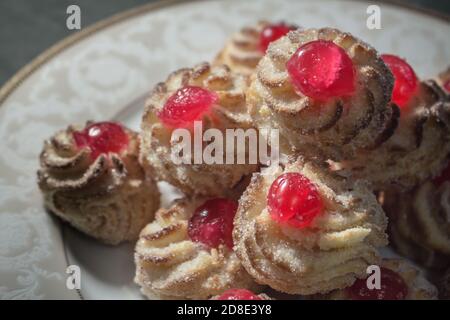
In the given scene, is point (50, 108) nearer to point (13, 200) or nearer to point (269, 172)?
point (13, 200)

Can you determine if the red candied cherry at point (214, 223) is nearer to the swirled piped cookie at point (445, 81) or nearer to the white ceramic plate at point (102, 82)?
the white ceramic plate at point (102, 82)

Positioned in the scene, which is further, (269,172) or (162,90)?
(162,90)

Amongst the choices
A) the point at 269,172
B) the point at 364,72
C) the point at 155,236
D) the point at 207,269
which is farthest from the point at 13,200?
the point at 364,72

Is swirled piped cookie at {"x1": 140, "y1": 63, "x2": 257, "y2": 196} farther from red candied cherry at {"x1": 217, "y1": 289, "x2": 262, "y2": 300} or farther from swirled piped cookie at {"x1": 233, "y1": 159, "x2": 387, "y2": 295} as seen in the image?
red candied cherry at {"x1": 217, "y1": 289, "x2": 262, "y2": 300}

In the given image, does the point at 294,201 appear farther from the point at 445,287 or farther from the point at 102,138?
the point at 102,138

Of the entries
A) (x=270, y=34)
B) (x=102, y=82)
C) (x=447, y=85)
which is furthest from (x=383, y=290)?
(x=102, y=82)

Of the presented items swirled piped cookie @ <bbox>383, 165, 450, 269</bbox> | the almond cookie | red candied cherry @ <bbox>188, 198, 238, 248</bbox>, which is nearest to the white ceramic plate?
red candied cherry @ <bbox>188, 198, 238, 248</bbox>
